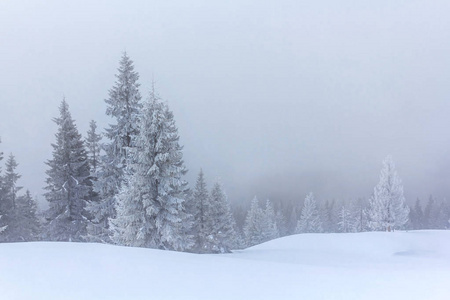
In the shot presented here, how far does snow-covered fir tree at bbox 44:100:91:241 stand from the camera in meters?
19.2

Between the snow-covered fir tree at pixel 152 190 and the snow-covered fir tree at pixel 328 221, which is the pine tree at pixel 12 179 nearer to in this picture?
the snow-covered fir tree at pixel 152 190

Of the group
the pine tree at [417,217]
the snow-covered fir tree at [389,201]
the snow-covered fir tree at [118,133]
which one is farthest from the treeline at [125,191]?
the pine tree at [417,217]

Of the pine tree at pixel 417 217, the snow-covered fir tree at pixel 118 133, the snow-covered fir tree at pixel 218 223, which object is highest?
the snow-covered fir tree at pixel 118 133

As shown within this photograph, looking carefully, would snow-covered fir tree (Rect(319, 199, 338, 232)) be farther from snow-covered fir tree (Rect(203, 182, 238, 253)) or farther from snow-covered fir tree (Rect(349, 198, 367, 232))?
snow-covered fir tree (Rect(203, 182, 238, 253))

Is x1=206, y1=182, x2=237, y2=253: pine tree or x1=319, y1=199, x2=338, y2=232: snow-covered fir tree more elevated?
x1=206, y1=182, x2=237, y2=253: pine tree

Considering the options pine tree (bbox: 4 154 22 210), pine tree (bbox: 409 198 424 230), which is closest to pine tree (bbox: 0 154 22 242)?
pine tree (bbox: 4 154 22 210)

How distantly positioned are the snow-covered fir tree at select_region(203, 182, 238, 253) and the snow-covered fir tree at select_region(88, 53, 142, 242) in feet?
40.7

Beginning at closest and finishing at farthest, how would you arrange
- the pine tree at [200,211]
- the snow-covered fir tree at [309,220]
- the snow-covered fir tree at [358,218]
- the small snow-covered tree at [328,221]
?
the pine tree at [200,211] < the snow-covered fir tree at [309,220] < the snow-covered fir tree at [358,218] < the small snow-covered tree at [328,221]

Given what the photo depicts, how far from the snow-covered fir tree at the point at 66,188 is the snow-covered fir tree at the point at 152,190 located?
18.3 feet

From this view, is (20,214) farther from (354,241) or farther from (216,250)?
(354,241)

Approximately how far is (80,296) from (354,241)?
23630mm

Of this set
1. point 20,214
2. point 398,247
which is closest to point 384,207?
point 398,247

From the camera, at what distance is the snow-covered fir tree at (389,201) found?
34.9m

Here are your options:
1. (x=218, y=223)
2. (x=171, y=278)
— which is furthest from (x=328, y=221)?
(x=171, y=278)
